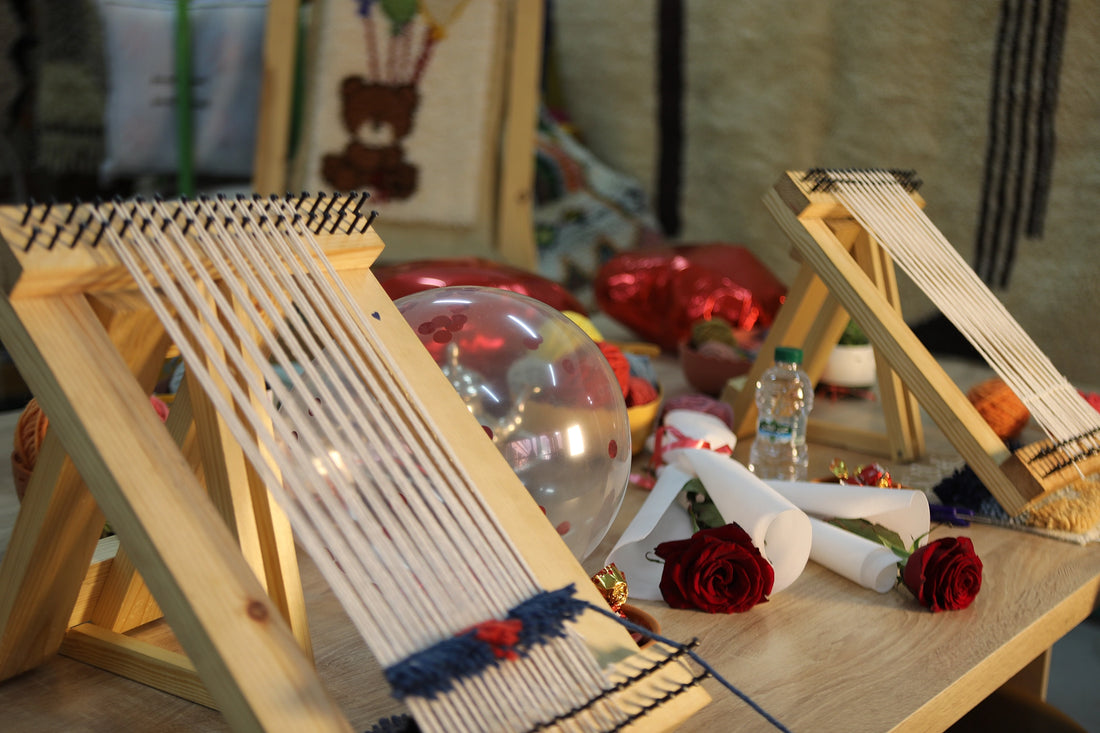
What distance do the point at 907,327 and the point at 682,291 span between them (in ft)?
2.38

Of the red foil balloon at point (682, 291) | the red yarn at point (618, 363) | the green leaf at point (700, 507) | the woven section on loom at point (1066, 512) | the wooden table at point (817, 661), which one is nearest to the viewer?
the wooden table at point (817, 661)

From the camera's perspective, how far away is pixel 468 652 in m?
0.51

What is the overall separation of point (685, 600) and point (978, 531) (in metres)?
0.38

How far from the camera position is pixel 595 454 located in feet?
2.55

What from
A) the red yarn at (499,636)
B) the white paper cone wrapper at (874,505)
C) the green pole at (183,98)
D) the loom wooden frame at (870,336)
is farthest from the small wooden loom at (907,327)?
the green pole at (183,98)

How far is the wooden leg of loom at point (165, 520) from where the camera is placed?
1.63ft

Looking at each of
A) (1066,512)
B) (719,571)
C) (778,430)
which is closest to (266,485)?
(719,571)

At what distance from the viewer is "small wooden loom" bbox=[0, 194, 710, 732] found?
0.51 metres

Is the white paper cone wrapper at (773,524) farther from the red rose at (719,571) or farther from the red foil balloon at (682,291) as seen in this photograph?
the red foil balloon at (682,291)

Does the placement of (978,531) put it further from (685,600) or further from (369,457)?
(369,457)

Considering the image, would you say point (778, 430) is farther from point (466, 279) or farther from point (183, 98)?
point (183, 98)

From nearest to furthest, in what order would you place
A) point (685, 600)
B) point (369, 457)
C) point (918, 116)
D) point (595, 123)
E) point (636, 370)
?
point (369, 457), point (685, 600), point (636, 370), point (918, 116), point (595, 123)

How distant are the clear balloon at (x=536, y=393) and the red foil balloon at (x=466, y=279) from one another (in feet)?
1.89

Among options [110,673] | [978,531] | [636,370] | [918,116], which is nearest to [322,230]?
[110,673]
